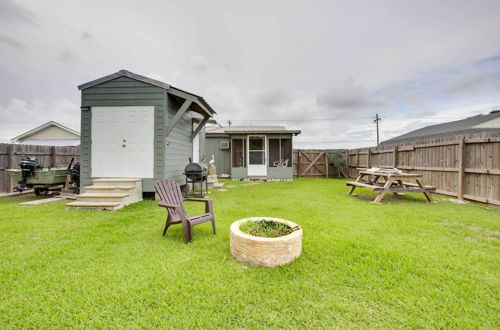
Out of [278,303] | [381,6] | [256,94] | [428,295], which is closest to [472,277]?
[428,295]

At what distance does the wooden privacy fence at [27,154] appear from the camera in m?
6.66

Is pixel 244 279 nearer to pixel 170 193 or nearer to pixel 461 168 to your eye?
pixel 170 193

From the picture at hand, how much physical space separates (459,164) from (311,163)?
751 centimetres

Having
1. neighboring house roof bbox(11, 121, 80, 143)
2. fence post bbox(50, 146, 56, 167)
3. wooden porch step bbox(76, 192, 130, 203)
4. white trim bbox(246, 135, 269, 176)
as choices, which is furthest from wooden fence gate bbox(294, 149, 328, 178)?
neighboring house roof bbox(11, 121, 80, 143)

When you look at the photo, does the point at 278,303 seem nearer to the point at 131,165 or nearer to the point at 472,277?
the point at 472,277

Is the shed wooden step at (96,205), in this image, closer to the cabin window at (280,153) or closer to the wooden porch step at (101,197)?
the wooden porch step at (101,197)

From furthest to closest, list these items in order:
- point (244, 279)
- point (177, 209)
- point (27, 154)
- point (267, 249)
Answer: point (27, 154) → point (177, 209) → point (267, 249) → point (244, 279)

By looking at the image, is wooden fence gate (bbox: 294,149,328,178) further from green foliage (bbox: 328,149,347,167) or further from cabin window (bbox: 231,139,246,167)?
cabin window (bbox: 231,139,246,167)

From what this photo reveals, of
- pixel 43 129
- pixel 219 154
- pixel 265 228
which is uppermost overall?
pixel 43 129

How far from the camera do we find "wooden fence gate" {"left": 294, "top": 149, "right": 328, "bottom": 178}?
12859mm

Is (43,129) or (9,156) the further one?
(43,129)

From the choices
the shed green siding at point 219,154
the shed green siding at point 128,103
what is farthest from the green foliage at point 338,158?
the shed green siding at point 128,103

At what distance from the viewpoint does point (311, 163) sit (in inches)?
507

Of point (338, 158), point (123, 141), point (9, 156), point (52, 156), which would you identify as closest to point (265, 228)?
point (123, 141)
